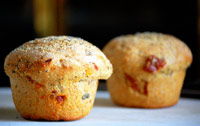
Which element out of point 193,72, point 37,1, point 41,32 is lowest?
point 193,72

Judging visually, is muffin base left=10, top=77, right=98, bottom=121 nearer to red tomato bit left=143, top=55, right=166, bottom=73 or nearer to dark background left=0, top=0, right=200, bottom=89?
red tomato bit left=143, top=55, right=166, bottom=73

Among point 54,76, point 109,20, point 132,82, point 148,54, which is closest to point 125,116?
point 132,82

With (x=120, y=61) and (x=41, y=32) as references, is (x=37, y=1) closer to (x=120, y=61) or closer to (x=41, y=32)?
(x=41, y=32)

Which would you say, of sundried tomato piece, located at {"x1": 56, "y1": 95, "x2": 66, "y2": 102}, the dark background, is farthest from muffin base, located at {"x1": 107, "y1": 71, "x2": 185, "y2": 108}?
the dark background

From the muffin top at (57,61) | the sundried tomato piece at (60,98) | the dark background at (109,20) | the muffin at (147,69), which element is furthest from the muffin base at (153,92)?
the dark background at (109,20)

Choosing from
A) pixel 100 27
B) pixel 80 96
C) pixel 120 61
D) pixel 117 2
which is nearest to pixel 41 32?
pixel 100 27

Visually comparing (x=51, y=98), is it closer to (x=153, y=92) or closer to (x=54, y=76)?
(x=54, y=76)
